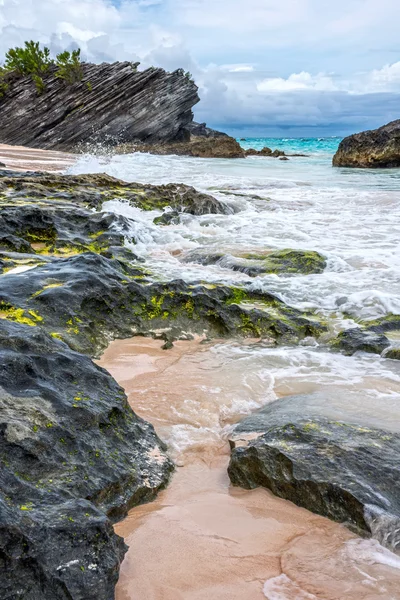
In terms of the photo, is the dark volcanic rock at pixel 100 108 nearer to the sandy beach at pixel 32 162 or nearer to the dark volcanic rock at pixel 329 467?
the sandy beach at pixel 32 162

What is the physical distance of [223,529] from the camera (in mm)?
2264

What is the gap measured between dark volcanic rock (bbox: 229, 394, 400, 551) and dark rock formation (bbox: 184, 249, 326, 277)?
12.9ft

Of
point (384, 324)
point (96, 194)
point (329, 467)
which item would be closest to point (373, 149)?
point (96, 194)

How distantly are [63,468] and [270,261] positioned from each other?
546 centimetres

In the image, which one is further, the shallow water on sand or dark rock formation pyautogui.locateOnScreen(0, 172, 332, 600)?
the shallow water on sand

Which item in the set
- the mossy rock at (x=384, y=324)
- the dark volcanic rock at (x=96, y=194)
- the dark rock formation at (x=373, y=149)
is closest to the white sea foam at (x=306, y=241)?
the mossy rock at (x=384, y=324)

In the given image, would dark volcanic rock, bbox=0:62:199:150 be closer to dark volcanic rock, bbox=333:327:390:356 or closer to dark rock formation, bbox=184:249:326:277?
dark rock formation, bbox=184:249:326:277

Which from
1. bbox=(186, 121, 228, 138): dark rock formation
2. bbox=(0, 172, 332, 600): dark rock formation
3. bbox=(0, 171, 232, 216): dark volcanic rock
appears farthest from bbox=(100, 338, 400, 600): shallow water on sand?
bbox=(186, 121, 228, 138): dark rock formation

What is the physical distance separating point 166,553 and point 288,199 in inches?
526

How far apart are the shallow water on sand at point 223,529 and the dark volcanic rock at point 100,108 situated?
3628 cm

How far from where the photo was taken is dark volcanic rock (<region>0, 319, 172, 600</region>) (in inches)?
64.5

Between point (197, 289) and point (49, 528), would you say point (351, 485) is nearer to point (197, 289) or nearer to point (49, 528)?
point (49, 528)

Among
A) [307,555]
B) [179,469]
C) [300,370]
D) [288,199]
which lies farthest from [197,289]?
[288,199]

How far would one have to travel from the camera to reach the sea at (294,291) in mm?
3389
